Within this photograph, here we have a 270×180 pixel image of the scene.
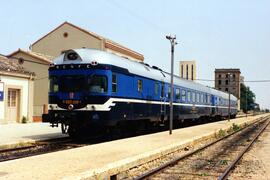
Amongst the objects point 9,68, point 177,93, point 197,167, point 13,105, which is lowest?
point 197,167

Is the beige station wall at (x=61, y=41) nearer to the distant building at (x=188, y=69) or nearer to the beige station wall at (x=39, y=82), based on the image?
the beige station wall at (x=39, y=82)

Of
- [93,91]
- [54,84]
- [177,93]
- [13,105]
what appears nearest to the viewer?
[93,91]

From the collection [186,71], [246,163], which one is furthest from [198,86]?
[246,163]

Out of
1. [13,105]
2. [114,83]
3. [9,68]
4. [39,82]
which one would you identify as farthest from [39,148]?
[39,82]

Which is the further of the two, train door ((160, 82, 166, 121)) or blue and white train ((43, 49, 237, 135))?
train door ((160, 82, 166, 121))

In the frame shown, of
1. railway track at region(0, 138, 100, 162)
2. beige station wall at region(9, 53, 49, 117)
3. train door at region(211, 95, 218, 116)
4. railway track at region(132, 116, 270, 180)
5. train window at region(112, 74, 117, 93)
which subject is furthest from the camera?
train door at region(211, 95, 218, 116)

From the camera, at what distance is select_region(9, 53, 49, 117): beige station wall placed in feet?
138

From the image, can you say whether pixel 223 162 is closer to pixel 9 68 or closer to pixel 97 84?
pixel 97 84

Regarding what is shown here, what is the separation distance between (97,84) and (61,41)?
37390mm

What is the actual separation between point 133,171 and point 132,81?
8.72 meters

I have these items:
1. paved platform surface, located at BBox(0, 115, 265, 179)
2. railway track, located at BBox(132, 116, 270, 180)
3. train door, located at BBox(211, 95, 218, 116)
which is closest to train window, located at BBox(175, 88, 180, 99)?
railway track, located at BBox(132, 116, 270, 180)

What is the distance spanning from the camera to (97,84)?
1716 centimetres

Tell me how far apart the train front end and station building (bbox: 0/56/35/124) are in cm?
1457

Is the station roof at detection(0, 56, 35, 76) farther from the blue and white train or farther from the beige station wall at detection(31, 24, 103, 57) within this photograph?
the beige station wall at detection(31, 24, 103, 57)
